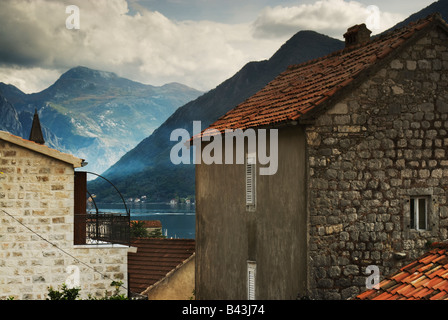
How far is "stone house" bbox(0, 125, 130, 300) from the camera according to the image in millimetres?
15438

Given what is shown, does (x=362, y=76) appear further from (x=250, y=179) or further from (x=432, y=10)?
(x=432, y=10)

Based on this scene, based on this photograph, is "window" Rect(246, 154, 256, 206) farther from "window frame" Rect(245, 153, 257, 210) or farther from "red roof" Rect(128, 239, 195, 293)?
"red roof" Rect(128, 239, 195, 293)

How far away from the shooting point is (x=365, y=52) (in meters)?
15.4

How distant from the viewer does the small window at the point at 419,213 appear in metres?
13.7

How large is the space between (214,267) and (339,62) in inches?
256

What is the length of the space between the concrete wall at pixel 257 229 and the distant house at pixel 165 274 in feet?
14.9

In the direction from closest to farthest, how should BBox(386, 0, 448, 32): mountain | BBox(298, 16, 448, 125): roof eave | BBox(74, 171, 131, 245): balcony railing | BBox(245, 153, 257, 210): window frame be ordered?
BBox(298, 16, 448, 125): roof eave, BBox(245, 153, 257, 210): window frame, BBox(74, 171, 131, 245): balcony railing, BBox(386, 0, 448, 32): mountain

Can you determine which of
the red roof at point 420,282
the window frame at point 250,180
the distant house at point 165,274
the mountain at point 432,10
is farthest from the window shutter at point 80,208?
the mountain at point 432,10

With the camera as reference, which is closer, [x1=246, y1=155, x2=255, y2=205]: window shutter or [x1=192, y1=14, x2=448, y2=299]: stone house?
[x1=192, y1=14, x2=448, y2=299]: stone house

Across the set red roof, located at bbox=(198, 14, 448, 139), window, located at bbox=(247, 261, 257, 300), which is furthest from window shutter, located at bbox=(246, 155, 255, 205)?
window, located at bbox=(247, 261, 257, 300)

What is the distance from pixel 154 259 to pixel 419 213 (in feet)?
42.1

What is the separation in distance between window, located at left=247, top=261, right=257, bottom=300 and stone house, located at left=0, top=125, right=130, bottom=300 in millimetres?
4284
